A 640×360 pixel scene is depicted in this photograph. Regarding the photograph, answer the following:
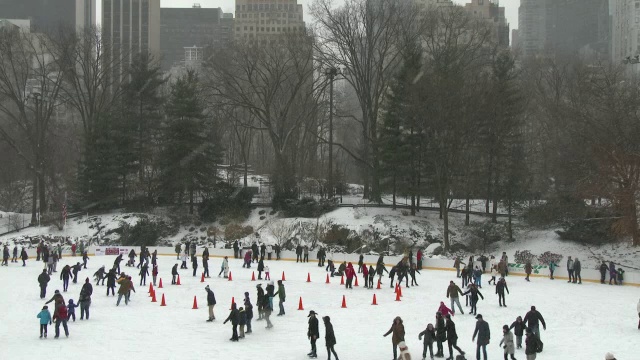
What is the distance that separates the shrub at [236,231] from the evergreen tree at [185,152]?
209 inches

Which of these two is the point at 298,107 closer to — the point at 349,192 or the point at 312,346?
the point at 349,192

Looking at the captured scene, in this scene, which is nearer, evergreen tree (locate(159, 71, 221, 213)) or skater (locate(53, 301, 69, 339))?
skater (locate(53, 301, 69, 339))

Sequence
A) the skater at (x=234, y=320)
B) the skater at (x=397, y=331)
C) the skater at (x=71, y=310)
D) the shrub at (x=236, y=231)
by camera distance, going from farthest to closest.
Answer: the shrub at (x=236, y=231) → the skater at (x=71, y=310) → the skater at (x=234, y=320) → the skater at (x=397, y=331)

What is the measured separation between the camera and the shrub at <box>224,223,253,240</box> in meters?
48.4

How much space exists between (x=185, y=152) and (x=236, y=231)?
8142 mm

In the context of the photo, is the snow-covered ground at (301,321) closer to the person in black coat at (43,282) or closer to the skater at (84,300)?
the person in black coat at (43,282)

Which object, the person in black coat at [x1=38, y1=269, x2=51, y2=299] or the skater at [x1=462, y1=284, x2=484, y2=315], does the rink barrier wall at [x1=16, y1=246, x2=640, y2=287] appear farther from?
the person in black coat at [x1=38, y1=269, x2=51, y2=299]

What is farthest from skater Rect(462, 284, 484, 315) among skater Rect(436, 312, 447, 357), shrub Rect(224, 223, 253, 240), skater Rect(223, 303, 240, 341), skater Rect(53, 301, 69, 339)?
shrub Rect(224, 223, 253, 240)

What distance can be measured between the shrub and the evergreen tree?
17.4ft

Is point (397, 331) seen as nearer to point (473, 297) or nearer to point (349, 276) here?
point (473, 297)

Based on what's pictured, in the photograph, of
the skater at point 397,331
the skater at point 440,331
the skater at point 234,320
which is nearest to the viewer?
the skater at point 397,331

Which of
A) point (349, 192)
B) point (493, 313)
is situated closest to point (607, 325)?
point (493, 313)

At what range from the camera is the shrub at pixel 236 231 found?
48438 mm

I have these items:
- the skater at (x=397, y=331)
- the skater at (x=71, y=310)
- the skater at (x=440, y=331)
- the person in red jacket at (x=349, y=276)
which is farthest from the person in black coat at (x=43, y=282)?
the skater at (x=440, y=331)
